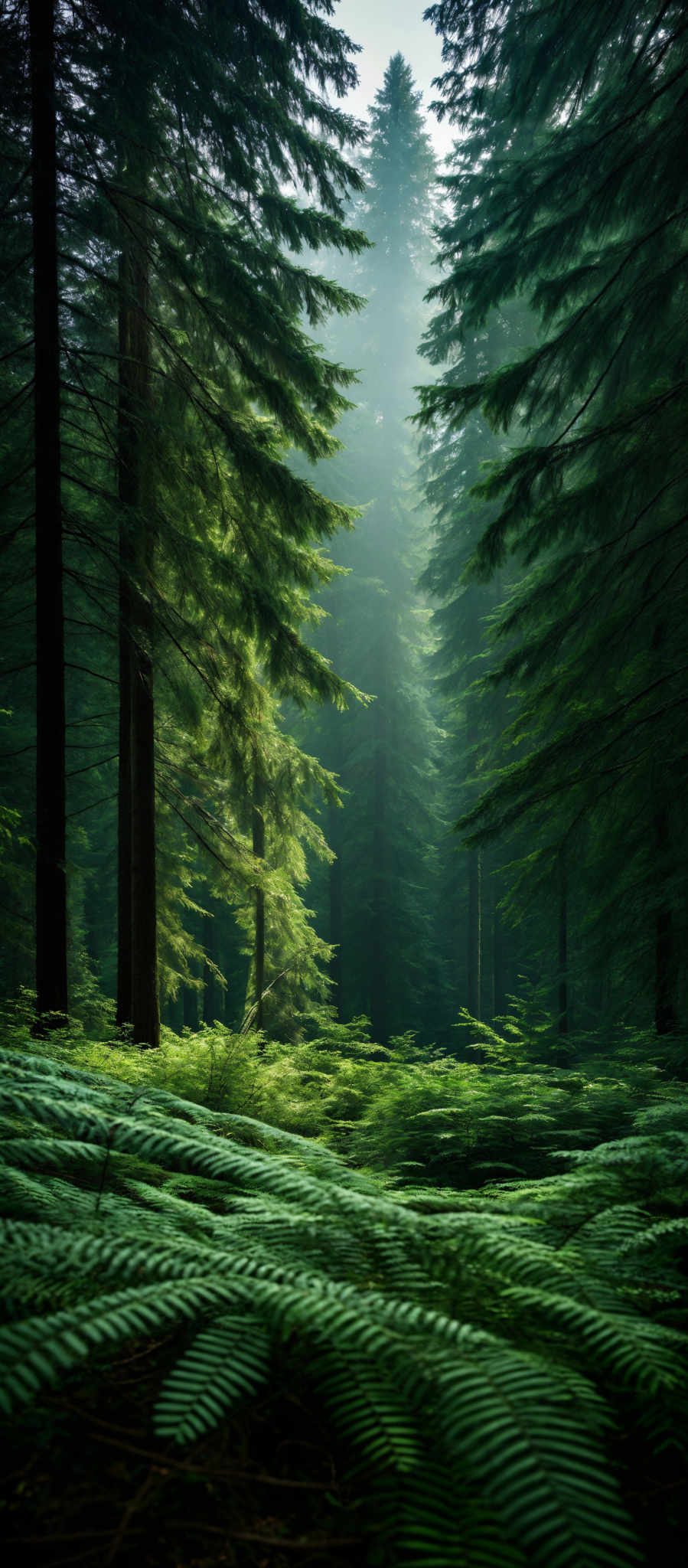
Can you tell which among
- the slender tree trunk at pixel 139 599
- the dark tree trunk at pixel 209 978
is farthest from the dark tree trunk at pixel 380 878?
the slender tree trunk at pixel 139 599

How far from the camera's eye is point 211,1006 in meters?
20.6

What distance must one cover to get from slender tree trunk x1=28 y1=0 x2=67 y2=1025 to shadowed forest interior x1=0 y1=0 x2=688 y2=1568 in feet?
0.09

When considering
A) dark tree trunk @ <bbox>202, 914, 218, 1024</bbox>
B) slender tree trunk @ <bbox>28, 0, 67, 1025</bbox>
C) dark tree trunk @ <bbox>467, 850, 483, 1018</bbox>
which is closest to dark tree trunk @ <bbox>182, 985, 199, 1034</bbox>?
dark tree trunk @ <bbox>202, 914, 218, 1024</bbox>

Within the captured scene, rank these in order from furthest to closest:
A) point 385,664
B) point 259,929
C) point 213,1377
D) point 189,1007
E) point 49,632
A: point 189,1007
point 385,664
point 259,929
point 49,632
point 213,1377

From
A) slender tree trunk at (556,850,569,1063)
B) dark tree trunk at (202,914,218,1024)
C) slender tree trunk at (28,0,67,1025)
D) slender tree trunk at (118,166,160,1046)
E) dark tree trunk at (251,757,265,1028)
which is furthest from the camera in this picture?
dark tree trunk at (202,914,218,1024)

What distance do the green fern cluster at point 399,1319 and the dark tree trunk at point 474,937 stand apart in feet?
48.0

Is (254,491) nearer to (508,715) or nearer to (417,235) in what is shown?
(508,715)

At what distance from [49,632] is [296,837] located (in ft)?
14.9

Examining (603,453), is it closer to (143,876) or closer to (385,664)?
(143,876)

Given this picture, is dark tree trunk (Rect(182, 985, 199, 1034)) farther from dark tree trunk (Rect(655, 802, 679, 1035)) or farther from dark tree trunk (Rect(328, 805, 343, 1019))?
dark tree trunk (Rect(655, 802, 679, 1035))

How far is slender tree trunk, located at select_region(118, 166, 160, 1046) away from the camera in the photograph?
19.7ft

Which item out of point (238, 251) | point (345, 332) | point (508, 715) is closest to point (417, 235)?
point (345, 332)

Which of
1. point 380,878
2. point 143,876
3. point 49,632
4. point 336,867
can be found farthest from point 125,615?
point 380,878

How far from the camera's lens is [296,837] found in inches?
356
